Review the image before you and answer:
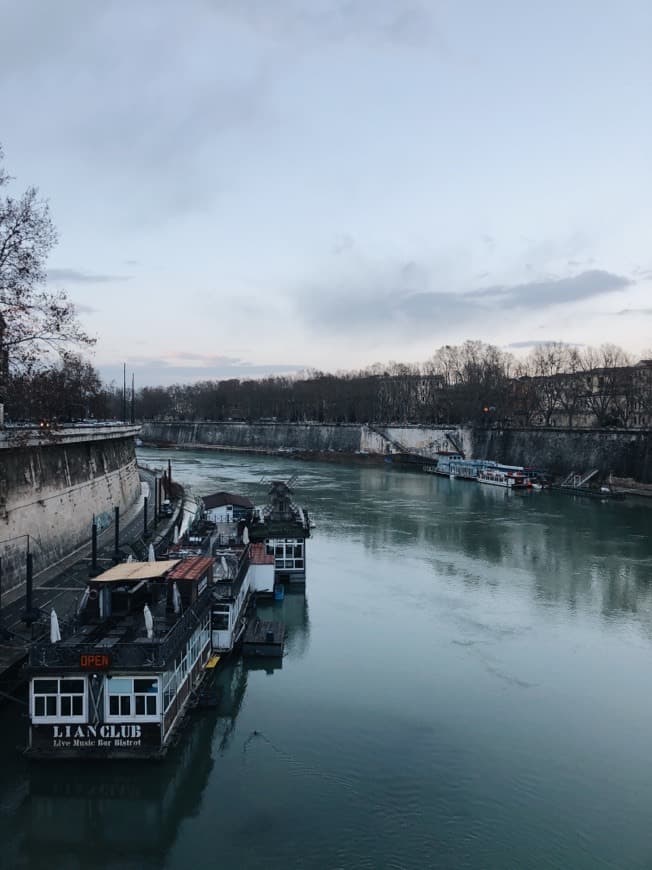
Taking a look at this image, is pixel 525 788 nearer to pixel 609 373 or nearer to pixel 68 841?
pixel 68 841

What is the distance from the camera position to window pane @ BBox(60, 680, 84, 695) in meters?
9.09

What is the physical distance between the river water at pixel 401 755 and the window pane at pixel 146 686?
1.01 metres

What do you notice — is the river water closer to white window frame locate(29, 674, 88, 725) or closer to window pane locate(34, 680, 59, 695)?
white window frame locate(29, 674, 88, 725)

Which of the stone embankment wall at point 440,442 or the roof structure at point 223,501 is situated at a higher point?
the stone embankment wall at point 440,442

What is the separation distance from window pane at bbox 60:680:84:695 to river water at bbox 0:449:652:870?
99cm

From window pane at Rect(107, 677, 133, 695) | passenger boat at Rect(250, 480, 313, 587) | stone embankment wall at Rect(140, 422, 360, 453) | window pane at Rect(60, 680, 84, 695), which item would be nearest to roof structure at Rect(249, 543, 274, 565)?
passenger boat at Rect(250, 480, 313, 587)

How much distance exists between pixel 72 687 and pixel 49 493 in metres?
9.23

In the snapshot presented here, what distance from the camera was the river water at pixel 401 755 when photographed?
802 cm

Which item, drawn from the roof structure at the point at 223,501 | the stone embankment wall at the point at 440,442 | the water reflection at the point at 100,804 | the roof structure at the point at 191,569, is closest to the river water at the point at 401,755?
the water reflection at the point at 100,804

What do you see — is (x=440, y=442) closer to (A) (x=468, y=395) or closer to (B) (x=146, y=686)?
(A) (x=468, y=395)

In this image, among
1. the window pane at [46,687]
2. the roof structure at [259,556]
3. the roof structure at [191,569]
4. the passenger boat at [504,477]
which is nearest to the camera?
the window pane at [46,687]

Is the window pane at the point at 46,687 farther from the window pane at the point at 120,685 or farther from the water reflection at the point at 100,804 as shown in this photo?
the water reflection at the point at 100,804

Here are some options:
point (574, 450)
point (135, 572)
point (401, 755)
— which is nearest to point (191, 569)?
point (135, 572)

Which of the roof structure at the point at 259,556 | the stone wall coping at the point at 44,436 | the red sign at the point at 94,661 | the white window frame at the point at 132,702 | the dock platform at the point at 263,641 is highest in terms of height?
the stone wall coping at the point at 44,436
